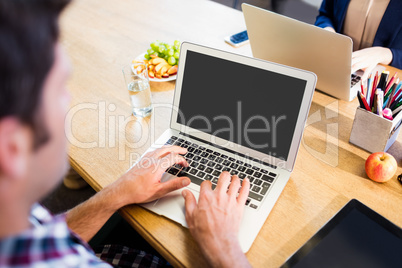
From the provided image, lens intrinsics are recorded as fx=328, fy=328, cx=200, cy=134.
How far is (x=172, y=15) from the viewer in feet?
5.72

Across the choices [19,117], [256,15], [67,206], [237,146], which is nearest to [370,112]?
[237,146]

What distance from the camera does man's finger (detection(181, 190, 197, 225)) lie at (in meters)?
0.76

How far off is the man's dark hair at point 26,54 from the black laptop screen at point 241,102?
53 cm

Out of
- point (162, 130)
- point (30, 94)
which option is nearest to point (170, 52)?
point (162, 130)

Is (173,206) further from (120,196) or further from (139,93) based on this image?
(139,93)

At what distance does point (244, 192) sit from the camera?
0.80 meters

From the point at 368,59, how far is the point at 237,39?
55 centimetres

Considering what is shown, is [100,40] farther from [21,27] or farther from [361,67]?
[21,27]

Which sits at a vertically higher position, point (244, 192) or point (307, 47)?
point (307, 47)

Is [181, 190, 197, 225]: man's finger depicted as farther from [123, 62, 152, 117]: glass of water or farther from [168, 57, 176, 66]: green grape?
[168, 57, 176, 66]: green grape

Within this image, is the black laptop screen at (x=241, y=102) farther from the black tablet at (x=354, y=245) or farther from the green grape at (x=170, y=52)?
the green grape at (x=170, y=52)

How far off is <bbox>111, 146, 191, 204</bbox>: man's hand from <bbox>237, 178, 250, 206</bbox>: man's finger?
13cm

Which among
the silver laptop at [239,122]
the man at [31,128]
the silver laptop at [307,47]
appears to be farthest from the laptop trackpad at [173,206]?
the silver laptop at [307,47]

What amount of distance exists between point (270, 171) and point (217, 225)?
25cm
